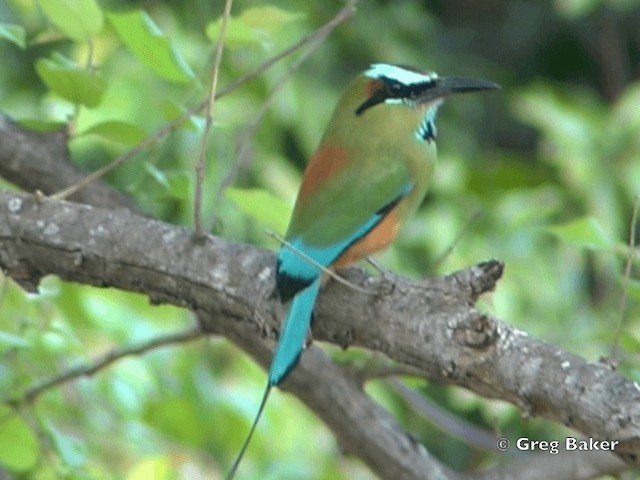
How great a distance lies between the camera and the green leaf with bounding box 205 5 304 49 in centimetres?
175

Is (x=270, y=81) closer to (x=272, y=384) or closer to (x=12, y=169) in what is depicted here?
(x=12, y=169)

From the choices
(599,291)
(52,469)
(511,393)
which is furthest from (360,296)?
(599,291)

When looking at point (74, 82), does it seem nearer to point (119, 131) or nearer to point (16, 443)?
point (119, 131)

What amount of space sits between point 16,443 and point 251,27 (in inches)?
27.0

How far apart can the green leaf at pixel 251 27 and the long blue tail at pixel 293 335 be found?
1.29 ft

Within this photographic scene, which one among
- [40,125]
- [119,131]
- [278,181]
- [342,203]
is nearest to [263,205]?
[342,203]

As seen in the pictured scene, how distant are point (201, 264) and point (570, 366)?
1.67 feet

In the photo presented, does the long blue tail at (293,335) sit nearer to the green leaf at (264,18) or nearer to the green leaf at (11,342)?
the green leaf at (11,342)

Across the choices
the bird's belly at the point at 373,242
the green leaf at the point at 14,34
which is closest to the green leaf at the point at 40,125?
the green leaf at the point at 14,34

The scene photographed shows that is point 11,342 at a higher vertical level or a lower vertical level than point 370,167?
lower

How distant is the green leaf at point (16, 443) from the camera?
1.83 metres

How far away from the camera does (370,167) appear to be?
1.86 meters

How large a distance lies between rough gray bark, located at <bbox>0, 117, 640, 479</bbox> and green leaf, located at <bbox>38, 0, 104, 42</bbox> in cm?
23

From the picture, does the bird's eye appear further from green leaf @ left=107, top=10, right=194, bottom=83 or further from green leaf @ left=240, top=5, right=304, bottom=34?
green leaf @ left=107, top=10, right=194, bottom=83
